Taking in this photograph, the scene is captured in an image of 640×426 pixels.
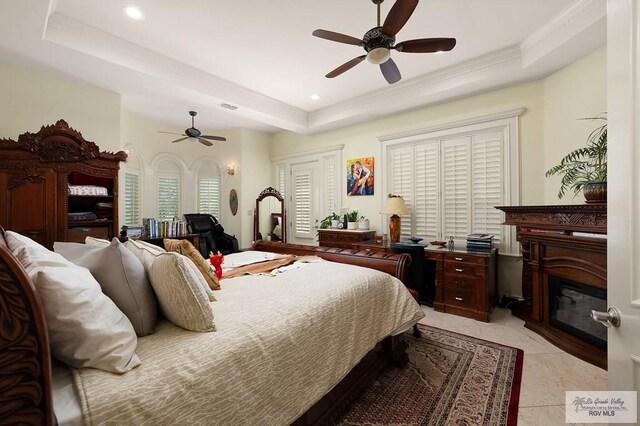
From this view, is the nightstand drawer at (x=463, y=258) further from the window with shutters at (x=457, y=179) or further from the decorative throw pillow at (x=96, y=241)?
the decorative throw pillow at (x=96, y=241)

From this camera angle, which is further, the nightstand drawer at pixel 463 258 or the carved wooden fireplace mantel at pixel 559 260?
the nightstand drawer at pixel 463 258

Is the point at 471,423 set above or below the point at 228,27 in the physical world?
below

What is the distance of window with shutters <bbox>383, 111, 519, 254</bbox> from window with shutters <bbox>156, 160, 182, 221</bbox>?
4281 millimetres

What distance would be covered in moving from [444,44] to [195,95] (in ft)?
10.3

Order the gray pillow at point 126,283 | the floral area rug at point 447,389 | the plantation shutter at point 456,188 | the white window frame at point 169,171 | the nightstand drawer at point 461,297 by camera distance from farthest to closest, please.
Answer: the white window frame at point 169,171 → the plantation shutter at point 456,188 → the nightstand drawer at point 461,297 → the floral area rug at point 447,389 → the gray pillow at point 126,283

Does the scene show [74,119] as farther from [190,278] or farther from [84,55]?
[190,278]

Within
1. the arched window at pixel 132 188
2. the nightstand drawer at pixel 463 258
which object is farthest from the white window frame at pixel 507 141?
the arched window at pixel 132 188

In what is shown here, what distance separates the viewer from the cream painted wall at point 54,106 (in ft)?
10.5

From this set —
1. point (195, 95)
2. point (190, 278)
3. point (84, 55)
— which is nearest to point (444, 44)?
point (190, 278)

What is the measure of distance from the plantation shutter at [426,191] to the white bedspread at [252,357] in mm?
2504

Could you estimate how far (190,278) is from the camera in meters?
1.25

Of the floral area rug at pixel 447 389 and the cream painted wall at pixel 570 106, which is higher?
the cream painted wall at pixel 570 106

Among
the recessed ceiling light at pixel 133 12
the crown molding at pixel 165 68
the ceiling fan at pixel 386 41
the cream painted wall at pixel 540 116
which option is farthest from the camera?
the cream painted wall at pixel 540 116

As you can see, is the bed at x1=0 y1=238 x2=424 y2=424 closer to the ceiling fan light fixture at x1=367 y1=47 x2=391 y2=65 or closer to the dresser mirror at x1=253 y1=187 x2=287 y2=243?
the ceiling fan light fixture at x1=367 y1=47 x2=391 y2=65
